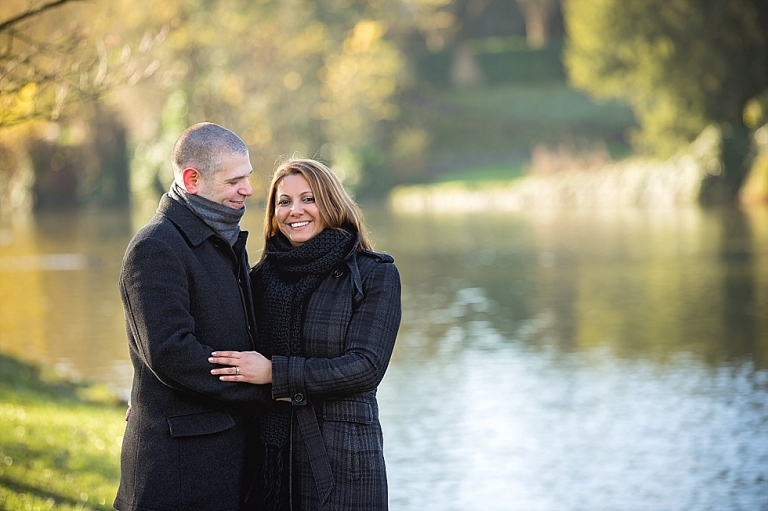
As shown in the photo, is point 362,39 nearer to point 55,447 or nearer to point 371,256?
point 55,447

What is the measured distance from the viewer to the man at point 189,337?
133 inches

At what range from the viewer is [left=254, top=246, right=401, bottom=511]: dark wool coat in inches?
139

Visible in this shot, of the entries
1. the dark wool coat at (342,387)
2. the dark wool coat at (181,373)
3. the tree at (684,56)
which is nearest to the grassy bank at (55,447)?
the dark wool coat at (181,373)

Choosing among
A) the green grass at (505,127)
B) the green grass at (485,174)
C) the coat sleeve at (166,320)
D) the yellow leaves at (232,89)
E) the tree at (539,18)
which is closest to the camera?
the coat sleeve at (166,320)

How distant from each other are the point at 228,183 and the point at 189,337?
502mm

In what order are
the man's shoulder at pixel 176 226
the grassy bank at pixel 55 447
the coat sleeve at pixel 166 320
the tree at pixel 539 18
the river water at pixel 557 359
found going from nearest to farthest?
1. the coat sleeve at pixel 166 320
2. the man's shoulder at pixel 176 226
3. the grassy bank at pixel 55 447
4. the river water at pixel 557 359
5. the tree at pixel 539 18

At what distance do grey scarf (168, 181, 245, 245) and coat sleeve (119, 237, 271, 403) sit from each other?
0.57 feet

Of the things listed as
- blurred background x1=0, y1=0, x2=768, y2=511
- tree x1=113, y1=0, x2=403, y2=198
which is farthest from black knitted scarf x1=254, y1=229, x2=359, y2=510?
tree x1=113, y1=0, x2=403, y2=198

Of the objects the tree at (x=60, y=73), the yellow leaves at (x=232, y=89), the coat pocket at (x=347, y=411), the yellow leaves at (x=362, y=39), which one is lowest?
the coat pocket at (x=347, y=411)

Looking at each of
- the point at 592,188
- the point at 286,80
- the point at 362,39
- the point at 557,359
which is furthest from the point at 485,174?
the point at 557,359

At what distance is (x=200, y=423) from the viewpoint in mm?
3461

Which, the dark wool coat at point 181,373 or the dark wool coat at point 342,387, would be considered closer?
the dark wool coat at point 181,373

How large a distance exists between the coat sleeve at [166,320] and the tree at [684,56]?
107 ft

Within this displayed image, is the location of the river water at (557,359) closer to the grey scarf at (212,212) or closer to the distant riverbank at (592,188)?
the grey scarf at (212,212)
